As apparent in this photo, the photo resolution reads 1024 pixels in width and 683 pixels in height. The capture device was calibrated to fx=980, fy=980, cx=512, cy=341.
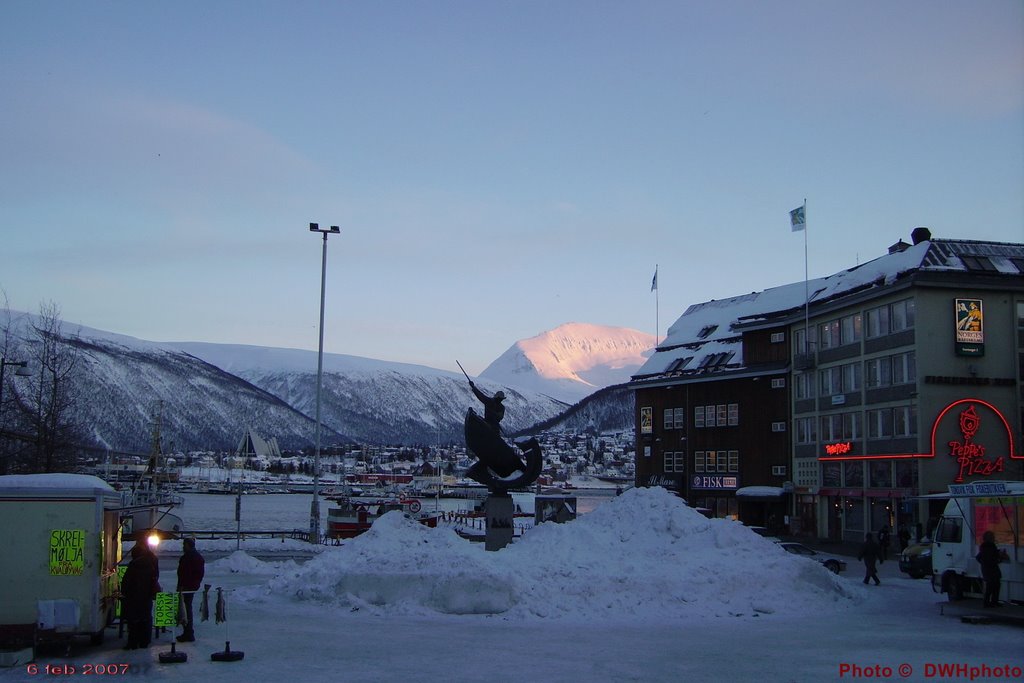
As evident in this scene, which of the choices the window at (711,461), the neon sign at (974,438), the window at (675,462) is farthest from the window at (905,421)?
the window at (675,462)

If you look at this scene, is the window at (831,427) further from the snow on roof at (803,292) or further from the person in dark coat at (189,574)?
the person in dark coat at (189,574)

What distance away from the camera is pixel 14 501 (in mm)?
17344

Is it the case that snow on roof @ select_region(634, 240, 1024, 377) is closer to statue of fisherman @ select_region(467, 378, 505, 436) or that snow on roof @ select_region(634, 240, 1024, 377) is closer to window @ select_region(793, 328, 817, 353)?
window @ select_region(793, 328, 817, 353)

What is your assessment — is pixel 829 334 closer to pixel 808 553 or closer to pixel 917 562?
pixel 917 562

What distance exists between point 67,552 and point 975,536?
21.9m

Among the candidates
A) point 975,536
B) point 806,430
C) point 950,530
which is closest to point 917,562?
point 950,530

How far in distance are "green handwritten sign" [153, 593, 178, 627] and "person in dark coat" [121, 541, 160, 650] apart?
0.16m

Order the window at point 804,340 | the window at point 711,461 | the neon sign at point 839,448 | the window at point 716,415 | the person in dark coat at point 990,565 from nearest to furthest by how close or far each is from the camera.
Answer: the person in dark coat at point 990,565 < the neon sign at point 839,448 < the window at point 804,340 < the window at point 716,415 < the window at point 711,461

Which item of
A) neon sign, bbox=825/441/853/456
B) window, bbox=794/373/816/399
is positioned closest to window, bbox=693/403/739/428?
window, bbox=794/373/816/399

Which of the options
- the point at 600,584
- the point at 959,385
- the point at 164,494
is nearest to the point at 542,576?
the point at 600,584

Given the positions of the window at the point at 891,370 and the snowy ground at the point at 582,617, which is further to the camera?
the window at the point at 891,370

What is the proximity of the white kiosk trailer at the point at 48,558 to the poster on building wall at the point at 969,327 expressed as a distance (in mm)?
45225

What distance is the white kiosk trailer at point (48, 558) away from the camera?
17.3 metres

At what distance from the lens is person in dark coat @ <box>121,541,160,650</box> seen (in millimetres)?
18000
